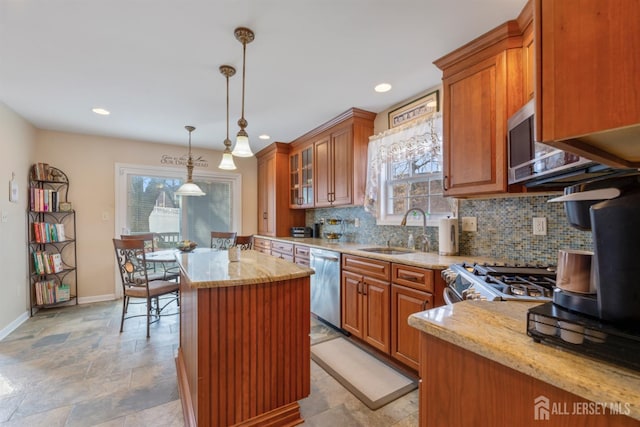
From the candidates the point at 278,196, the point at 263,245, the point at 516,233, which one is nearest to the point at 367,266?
the point at 516,233

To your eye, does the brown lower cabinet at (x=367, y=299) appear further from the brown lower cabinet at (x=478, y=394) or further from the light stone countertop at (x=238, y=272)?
the brown lower cabinet at (x=478, y=394)

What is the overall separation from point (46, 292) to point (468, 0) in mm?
5076

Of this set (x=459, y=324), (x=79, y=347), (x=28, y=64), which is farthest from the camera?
(x=79, y=347)

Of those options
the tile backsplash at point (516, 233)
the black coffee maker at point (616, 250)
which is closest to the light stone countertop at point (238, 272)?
the black coffee maker at point (616, 250)

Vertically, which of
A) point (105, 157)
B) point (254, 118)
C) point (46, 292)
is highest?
point (254, 118)

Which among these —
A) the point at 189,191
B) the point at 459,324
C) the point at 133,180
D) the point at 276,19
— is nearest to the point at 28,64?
the point at 189,191

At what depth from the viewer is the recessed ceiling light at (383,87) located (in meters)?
2.52

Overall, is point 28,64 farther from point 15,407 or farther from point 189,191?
point 15,407

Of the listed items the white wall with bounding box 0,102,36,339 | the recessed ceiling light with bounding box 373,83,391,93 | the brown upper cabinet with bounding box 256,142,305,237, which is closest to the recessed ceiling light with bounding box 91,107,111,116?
the white wall with bounding box 0,102,36,339

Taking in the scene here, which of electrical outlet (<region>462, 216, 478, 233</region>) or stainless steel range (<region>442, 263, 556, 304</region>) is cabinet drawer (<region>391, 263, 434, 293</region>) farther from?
electrical outlet (<region>462, 216, 478, 233</region>)

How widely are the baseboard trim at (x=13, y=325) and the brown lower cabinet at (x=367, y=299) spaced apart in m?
3.32

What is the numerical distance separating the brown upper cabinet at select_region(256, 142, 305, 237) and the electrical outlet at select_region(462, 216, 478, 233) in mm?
2799

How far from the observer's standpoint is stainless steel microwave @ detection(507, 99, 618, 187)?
3.78 ft

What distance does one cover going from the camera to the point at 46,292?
3.46 m
